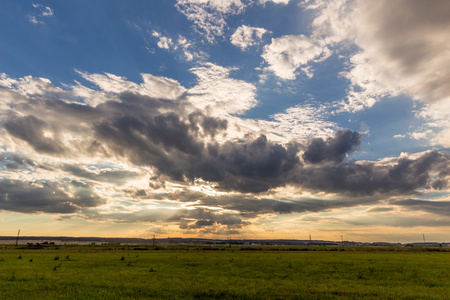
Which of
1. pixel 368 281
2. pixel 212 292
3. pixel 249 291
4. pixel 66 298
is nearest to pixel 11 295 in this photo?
pixel 66 298

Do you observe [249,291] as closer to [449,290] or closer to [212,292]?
[212,292]

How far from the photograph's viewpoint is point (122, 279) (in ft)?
Answer: 82.2

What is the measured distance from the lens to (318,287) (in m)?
21.3

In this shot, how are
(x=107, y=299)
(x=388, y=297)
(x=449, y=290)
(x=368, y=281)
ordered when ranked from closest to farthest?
(x=107, y=299) → (x=388, y=297) → (x=449, y=290) → (x=368, y=281)

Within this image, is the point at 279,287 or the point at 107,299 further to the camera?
the point at 279,287

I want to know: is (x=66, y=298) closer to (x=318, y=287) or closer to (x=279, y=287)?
(x=279, y=287)

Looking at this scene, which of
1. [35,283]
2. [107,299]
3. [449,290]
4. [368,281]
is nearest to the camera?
[107,299]

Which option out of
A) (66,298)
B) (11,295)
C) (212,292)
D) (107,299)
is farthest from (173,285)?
(11,295)

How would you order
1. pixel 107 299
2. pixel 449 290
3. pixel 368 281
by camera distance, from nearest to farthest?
pixel 107 299
pixel 449 290
pixel 368 281

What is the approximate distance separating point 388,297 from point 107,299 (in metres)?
19.3

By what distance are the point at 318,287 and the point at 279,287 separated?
3304 millimetres

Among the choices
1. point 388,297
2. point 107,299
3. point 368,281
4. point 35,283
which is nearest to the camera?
point 107,299

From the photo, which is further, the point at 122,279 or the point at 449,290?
the point at 122,279

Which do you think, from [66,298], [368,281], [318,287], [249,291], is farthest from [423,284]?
[66,298]
